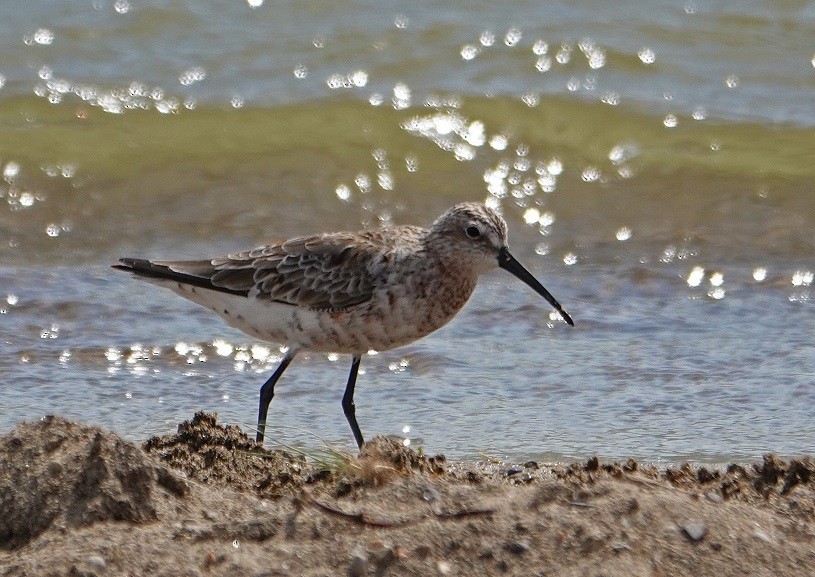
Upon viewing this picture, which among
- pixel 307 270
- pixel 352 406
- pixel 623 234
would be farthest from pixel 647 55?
pixel 352 406

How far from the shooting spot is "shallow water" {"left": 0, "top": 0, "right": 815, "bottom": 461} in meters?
7.30

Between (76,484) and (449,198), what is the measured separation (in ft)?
23.3

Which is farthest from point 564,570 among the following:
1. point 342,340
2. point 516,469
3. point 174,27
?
point 174,27

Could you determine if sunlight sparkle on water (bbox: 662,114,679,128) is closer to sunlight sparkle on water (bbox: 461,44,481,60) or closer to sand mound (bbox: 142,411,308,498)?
sunlight sparkle on water (bbox: 461,44,481,60)

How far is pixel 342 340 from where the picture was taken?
6.96m

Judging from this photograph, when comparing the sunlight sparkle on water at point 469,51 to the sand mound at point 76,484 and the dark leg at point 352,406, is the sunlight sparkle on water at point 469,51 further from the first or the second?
the sand mound at point 76,484

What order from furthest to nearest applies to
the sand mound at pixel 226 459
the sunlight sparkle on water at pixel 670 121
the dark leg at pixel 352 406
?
1. the sunlight sparkle on water at pixel 670 121
2. the dark leg at pixel 352 406
3. the sand mound at pixel 226 459

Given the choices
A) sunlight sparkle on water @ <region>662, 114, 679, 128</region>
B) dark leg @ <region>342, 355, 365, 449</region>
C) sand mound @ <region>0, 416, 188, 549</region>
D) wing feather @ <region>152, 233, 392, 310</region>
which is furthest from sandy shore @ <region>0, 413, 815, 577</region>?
sunlight sparkle on water @ <region>662, 114, 679, 128</region>

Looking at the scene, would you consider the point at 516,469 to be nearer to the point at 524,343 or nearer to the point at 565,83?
the point at 524,343

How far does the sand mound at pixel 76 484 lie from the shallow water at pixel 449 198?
2.13 metres

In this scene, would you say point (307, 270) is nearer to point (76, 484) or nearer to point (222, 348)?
point (222, 348)

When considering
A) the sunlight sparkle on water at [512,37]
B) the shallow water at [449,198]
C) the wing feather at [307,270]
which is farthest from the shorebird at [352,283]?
the sunlight sparkle on water at [512,37]

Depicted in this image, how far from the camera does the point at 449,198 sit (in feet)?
37.1

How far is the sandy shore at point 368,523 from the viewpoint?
4.00m
